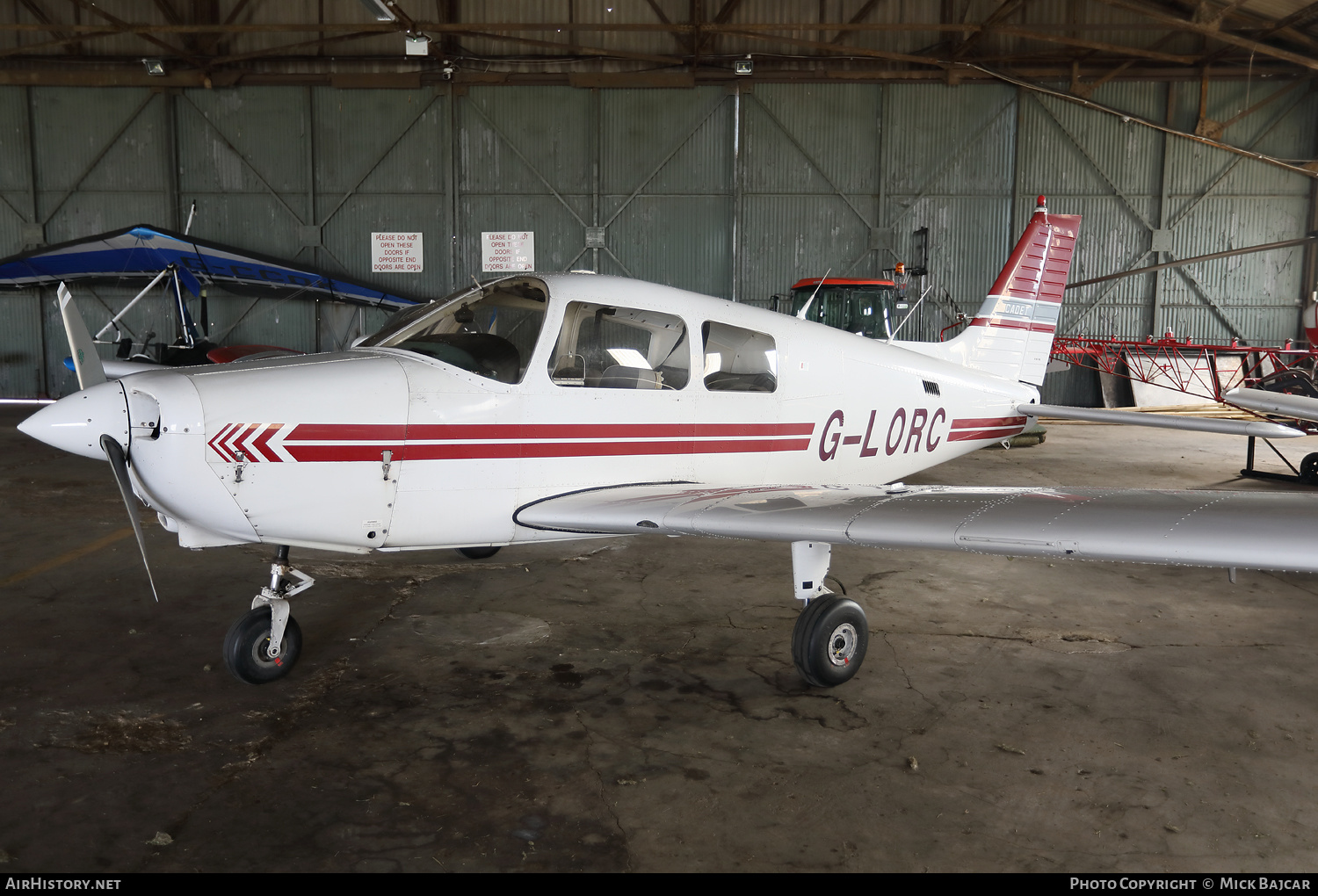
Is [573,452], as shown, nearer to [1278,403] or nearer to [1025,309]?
[1025,309]

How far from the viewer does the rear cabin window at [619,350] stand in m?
4.20

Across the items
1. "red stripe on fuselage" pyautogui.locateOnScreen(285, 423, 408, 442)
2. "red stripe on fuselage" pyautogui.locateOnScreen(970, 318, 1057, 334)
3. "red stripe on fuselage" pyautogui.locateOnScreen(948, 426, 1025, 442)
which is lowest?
"red stripe on fuselage" pyautogui.locateOnScreen(948, 426, 1025, 442)

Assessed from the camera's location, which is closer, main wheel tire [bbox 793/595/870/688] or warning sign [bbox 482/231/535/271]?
main wheel tire [bbox 793/595/870/688]

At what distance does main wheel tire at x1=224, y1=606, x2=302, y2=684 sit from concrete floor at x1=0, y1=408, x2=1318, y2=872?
0.09 m

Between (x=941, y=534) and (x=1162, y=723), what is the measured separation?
1367 mm

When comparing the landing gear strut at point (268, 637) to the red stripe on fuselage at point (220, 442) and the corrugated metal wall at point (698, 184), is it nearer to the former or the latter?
the red stripe on fuselage at point (220, 442)

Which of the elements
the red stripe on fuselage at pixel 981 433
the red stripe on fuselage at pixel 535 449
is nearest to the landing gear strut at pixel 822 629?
the red stripe on fuselage at pixel 535 449

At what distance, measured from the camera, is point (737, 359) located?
15.5 ft

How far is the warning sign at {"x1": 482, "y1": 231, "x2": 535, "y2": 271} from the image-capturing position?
17.2 m

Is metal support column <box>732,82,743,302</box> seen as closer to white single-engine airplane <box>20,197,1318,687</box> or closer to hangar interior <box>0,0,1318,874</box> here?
hangar interior <box>0,0,1318,874</box>

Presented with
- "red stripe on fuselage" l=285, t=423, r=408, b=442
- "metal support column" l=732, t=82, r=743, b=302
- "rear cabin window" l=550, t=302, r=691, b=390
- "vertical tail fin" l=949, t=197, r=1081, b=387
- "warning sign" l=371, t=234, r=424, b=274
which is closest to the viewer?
"red stripe on fuselage" l=285, t=423, r=408, b=442

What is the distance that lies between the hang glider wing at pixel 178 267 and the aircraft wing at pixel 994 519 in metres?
12.4

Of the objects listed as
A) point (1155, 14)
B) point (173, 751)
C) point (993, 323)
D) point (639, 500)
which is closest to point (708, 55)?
point (1155, 14)

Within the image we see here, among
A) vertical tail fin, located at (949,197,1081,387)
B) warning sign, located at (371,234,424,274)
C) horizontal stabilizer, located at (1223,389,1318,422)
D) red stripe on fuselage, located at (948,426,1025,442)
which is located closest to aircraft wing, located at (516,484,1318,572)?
red stripe on fuselage, located at (948,426,1025,442)
